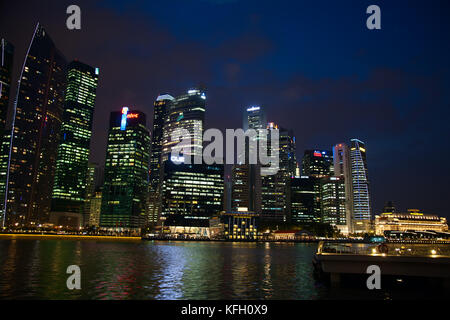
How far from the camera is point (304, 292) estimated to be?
3475cm

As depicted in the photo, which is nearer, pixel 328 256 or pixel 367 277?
pixel 328 256

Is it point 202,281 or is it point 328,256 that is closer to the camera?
point 328,256
